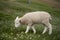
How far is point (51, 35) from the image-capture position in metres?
13.0

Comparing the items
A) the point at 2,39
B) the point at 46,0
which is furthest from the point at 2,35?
the point at 46,0

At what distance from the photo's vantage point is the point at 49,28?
13.5m

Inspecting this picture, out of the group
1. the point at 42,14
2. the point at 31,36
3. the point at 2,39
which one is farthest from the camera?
the point at 42,14

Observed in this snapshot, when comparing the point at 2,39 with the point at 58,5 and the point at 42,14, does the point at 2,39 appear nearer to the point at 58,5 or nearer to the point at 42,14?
the point at 42,14

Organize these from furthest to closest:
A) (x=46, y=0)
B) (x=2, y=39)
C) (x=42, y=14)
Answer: (x=46, y=0)
(x=42, y=14)
(x=2, y=39)

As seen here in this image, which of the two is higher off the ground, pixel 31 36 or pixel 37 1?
pixel 31 36

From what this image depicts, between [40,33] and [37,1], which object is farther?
[37,1]

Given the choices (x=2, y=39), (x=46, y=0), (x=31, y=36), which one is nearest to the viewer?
(x=2, y=39)

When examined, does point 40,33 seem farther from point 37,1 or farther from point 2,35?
point 37,1

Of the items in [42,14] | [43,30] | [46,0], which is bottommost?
[46,0]

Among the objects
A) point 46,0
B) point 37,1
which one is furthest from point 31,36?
point 46,0

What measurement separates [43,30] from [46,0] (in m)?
23.3

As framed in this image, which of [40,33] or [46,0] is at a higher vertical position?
[40,33]

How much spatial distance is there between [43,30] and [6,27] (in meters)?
1.97
